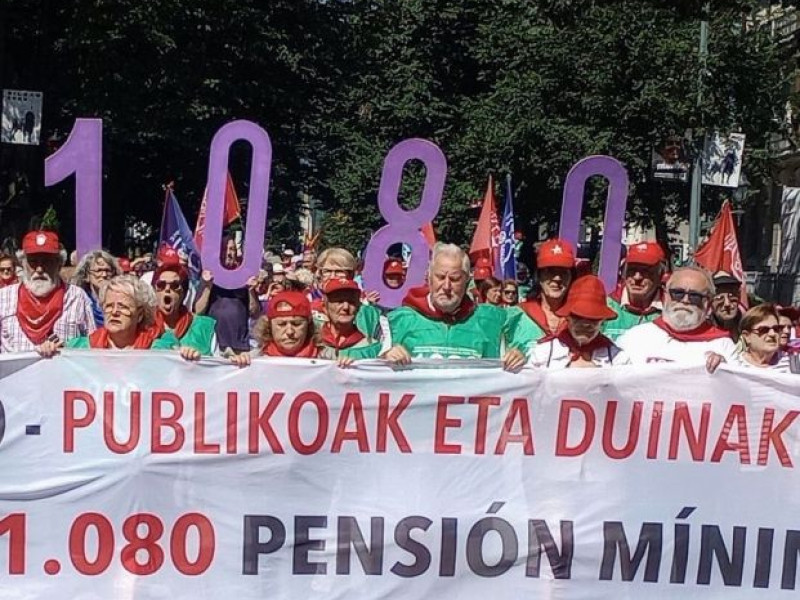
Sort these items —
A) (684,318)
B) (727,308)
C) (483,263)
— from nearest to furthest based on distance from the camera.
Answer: (684,318) < (727,308) < (483,263)

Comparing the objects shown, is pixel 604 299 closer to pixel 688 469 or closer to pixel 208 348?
pixel 688 469

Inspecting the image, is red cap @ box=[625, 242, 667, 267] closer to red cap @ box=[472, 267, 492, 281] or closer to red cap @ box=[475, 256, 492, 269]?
red cap @ box=[472, 267, 492, 281]

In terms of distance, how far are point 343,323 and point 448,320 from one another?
0.64 meters

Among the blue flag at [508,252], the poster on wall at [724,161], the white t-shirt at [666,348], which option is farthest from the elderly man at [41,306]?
the poster on wall at [724,161]

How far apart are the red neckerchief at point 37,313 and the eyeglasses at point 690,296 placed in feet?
10.4

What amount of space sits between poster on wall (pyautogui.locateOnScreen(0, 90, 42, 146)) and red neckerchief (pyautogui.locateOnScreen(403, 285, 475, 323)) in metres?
10.3

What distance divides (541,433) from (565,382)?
0.77ft

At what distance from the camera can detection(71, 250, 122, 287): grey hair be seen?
25.5 feet

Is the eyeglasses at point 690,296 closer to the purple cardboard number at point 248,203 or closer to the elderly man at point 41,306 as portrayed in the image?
the purple cardboard number at point 248,203

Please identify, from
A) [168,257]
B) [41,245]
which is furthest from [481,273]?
[41,245]

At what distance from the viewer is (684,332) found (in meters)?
5.70

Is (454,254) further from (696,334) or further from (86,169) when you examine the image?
(86,169)

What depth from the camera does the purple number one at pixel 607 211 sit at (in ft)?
26.6

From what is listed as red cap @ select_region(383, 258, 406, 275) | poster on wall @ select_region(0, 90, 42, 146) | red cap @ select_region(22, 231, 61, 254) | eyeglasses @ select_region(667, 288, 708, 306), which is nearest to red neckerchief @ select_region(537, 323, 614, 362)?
eyeglasses @ select_region(667, 288, 708, 306)
